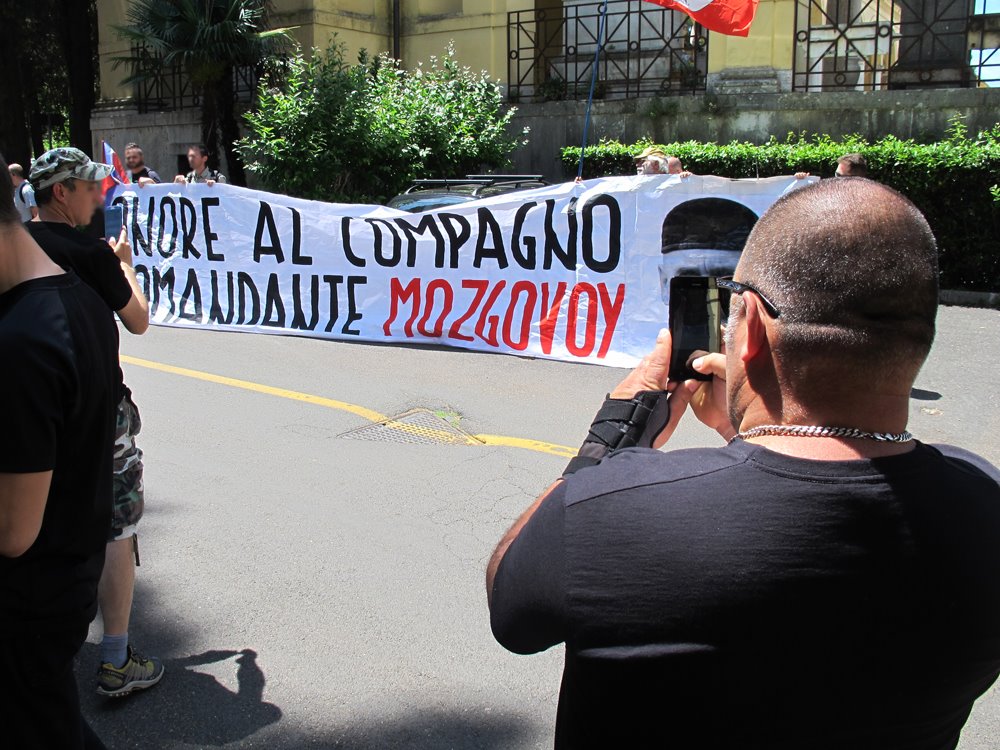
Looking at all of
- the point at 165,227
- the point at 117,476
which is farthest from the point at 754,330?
the point at 165,227

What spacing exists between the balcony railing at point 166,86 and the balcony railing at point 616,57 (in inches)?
206

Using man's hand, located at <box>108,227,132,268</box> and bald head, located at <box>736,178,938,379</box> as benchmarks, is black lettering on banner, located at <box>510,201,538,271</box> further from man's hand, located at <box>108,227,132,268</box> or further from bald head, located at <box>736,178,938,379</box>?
bald head, located at <box>736,178,938,379</box>

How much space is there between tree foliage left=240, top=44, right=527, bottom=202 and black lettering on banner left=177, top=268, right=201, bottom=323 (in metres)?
3.99

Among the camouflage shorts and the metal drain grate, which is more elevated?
the camouflage shorts

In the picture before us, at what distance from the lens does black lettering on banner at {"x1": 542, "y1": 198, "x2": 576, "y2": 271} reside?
334 inches

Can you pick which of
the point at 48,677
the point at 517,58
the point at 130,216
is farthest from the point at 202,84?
the point at 48,677

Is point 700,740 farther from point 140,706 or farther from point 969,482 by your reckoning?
point 140,706

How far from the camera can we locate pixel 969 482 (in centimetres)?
134

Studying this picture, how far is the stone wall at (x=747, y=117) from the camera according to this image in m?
13.3

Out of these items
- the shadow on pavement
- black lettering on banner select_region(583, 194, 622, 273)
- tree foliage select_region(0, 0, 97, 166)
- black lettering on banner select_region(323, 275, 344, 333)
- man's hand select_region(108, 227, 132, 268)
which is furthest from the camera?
tree foliage select_region(0, 0, 97, 166)

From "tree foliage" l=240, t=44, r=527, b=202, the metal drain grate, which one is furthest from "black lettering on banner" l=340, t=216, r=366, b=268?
"tree foliage" l=240, t=44, r=527, b=202

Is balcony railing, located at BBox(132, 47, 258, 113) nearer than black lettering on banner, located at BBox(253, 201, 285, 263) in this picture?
No

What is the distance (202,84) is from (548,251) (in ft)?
36.0

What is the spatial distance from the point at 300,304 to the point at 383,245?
1155 mm
